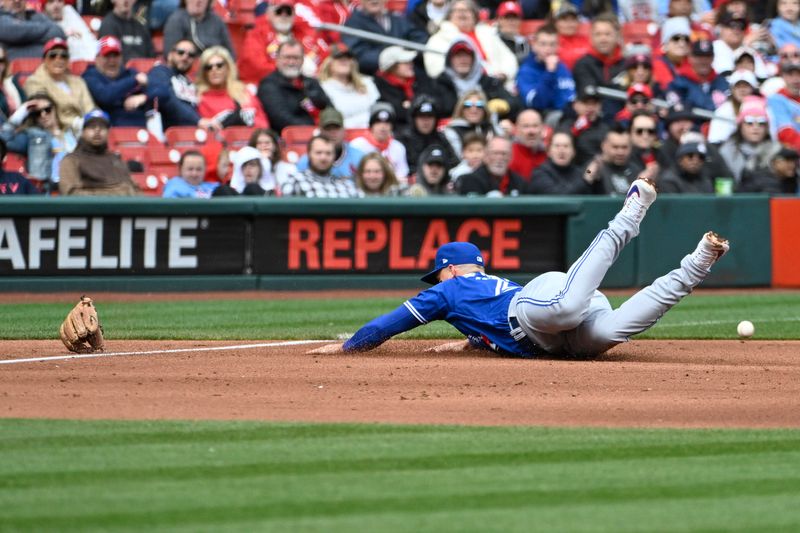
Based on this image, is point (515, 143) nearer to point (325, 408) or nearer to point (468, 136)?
point (468, 136)

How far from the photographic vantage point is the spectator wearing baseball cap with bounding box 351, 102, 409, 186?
16156 mm

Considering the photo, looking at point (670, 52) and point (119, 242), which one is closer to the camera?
point (119, 242)

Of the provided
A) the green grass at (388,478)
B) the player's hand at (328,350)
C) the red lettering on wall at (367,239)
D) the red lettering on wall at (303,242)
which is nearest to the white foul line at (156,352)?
the player's hand at (328,350)

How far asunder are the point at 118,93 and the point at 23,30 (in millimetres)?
1197

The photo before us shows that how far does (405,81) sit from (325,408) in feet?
34.8

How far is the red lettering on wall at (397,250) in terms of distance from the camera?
15.1m

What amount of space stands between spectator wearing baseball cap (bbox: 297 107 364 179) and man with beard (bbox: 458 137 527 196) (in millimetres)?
1196

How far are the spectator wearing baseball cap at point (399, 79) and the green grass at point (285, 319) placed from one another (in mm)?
3826

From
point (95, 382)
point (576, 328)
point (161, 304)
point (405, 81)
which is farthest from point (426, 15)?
point (95, 382)

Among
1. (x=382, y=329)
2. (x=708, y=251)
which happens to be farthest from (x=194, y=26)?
(x=708, y=251)


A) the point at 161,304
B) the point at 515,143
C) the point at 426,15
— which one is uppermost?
the point at 426,15

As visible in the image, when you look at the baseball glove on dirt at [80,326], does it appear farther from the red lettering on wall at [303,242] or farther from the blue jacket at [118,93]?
the blue jacket at [118,93]

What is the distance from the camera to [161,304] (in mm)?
13641

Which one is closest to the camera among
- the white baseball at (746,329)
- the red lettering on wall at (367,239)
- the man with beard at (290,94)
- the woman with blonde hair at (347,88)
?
the white baseball at (746,329)
